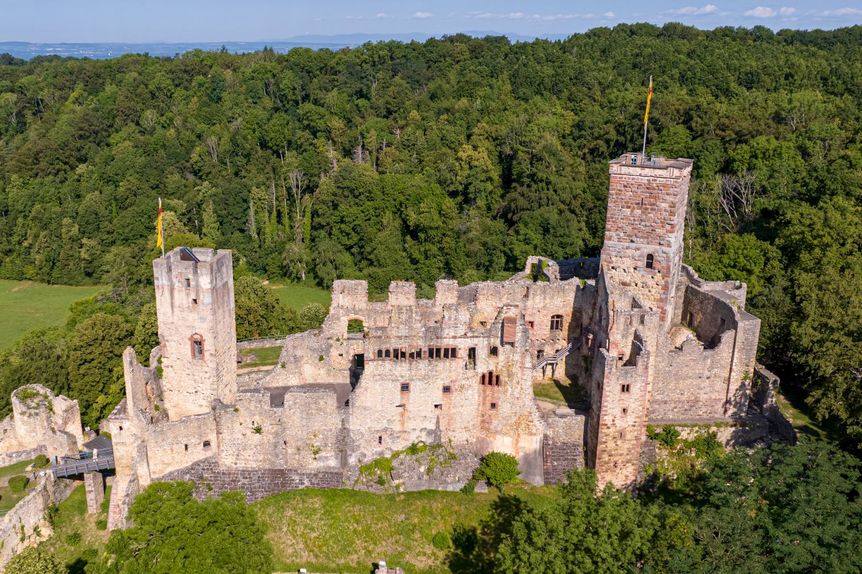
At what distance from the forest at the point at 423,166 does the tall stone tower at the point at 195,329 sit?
1165 cm

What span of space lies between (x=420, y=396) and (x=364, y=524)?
17.7 ft

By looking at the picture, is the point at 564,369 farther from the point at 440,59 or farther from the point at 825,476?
the point at 440,59

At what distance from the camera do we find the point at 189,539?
88.6ft

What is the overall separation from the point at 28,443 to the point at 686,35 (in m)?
78.6

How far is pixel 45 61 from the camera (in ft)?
405

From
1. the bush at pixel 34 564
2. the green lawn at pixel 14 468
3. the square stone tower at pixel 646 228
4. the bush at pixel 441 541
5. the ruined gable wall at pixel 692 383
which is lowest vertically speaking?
the green lawn at pixel 14 468

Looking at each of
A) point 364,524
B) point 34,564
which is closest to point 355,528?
point 364,524

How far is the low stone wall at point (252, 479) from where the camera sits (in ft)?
105

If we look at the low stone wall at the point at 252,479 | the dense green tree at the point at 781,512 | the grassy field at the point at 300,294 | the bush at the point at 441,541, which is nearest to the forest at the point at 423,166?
the grassy field at the point at 300,294

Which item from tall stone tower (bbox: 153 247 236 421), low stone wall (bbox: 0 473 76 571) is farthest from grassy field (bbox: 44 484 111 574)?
tall stone tower (bbox: 153 247 236 421)

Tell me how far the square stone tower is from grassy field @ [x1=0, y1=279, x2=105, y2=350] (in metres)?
49.6

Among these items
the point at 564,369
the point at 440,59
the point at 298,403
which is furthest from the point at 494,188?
the point at 298,403

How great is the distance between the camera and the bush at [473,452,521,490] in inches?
1282

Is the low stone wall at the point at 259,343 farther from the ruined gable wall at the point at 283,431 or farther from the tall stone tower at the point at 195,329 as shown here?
the ruined gable wall at the point at 283,431
